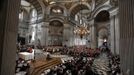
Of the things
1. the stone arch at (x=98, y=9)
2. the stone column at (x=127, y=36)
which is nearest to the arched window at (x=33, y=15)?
the stone arch at (x=98, y=9)

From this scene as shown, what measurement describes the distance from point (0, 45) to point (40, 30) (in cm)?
2115

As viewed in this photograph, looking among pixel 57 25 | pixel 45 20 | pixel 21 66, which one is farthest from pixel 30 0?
pixel 21 66

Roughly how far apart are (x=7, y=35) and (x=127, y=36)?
3.85 meters

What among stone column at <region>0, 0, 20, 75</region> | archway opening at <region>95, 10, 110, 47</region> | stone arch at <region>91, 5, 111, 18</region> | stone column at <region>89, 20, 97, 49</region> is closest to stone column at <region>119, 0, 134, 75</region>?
stone column at <region>0, 0, 20, 75</region>

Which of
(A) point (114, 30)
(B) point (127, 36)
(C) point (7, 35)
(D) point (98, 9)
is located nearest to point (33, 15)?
(D) point (98, 9)

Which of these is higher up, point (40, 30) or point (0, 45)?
point (40, 30)

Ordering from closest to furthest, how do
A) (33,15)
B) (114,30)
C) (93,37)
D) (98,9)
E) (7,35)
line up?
(7,35) < (114,30) < (98,9) < (93,37) < (33,15)

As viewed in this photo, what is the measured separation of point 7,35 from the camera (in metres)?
4.01

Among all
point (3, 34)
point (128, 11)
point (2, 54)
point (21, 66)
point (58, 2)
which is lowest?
point (21, 66)

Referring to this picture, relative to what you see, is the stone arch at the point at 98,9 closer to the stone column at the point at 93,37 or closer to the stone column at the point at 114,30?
the stone column at the point at 93,37

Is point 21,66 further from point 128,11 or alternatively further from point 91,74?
point 128,11

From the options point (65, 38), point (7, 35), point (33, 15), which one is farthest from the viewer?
point (33, 15)

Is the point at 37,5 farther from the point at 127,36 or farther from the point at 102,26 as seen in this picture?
the point at 127,36

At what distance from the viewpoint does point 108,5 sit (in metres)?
16.4
